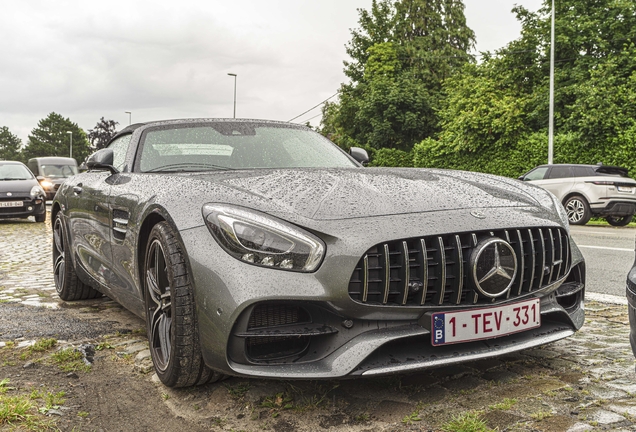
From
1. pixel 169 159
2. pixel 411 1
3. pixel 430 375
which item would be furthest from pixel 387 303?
pixel 411 1

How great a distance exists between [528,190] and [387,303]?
1.30 m

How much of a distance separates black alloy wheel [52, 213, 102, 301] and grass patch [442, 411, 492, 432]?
11.4ft

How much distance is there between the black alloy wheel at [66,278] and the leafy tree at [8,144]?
401 ft

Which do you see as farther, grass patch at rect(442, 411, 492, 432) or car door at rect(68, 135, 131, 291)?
car door at rect(68, 135, 131, 291)

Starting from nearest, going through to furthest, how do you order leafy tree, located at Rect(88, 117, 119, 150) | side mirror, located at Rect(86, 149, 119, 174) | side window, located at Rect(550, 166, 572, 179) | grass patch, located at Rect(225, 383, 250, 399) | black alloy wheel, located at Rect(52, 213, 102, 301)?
1. grass patch, located at Rect(225, 383, 250, 399)
2. side mirror, located at Rect(86, 149, 119, 174)
3. black alloy wheel, located at Rect(52, 213, 102, 301)
4. side window, located at Rect(550, 166, 572, 179)
5. leafy tree, located at Rect(88, 117, 119, 150)

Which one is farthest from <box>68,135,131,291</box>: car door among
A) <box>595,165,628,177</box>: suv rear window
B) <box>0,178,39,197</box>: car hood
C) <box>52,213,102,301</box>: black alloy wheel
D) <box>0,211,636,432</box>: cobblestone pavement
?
<box>595,165,628,177</box>: suv rear window

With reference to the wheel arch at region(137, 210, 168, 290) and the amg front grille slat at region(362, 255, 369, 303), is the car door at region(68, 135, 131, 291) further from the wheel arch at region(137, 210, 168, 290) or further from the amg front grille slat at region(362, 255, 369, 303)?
the amg front grille slat at region(362, 255, 369, 303)

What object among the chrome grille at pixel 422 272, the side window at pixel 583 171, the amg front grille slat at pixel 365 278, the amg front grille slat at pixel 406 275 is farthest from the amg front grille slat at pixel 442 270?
the side window at pixel 583 171

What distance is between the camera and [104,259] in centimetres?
388

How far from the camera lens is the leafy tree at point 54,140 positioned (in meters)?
99.6

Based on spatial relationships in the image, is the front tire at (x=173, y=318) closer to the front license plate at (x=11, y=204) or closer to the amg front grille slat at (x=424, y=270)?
the amg front grille slat at (x=424, y=270)

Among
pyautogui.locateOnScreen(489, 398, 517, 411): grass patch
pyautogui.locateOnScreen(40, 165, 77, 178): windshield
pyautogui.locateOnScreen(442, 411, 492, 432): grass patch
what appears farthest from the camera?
pyautogui.locateOnScreen(40, 165, 77, 178): windshield

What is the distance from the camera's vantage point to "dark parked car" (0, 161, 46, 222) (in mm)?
14469

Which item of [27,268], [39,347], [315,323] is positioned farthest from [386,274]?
[27,268]
